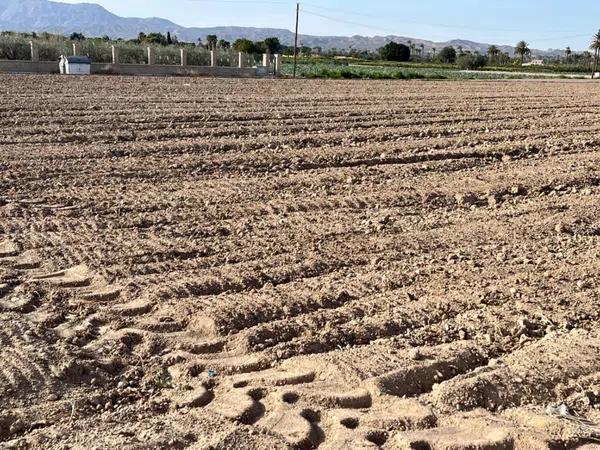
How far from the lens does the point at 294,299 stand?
568cm

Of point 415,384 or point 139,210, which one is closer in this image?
point 415,384

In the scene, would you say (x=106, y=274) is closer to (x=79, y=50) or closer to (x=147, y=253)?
(x=147, y=253)

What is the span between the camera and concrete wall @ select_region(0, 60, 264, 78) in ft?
119

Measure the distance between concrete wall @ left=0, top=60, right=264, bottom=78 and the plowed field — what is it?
86.7 ft

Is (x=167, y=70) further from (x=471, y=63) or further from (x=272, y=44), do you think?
(x=471, y=63)

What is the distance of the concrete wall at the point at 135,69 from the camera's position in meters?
36.3

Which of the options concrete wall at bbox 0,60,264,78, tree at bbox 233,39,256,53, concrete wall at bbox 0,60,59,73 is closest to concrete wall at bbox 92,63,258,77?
concrete wall at bbox 0,60,264,78

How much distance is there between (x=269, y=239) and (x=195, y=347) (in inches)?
97.2

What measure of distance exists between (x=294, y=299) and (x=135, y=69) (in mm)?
35420

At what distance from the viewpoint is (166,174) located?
402 inches

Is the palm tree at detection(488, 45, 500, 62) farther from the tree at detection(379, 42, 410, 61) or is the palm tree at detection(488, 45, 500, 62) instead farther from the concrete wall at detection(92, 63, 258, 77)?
the concrete wall at detection(92, 63, 258, 77)

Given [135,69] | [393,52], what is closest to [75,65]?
[135,69]

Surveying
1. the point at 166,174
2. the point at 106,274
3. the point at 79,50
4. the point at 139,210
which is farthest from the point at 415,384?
the point at 79,50

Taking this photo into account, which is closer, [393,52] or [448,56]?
[393,52]
